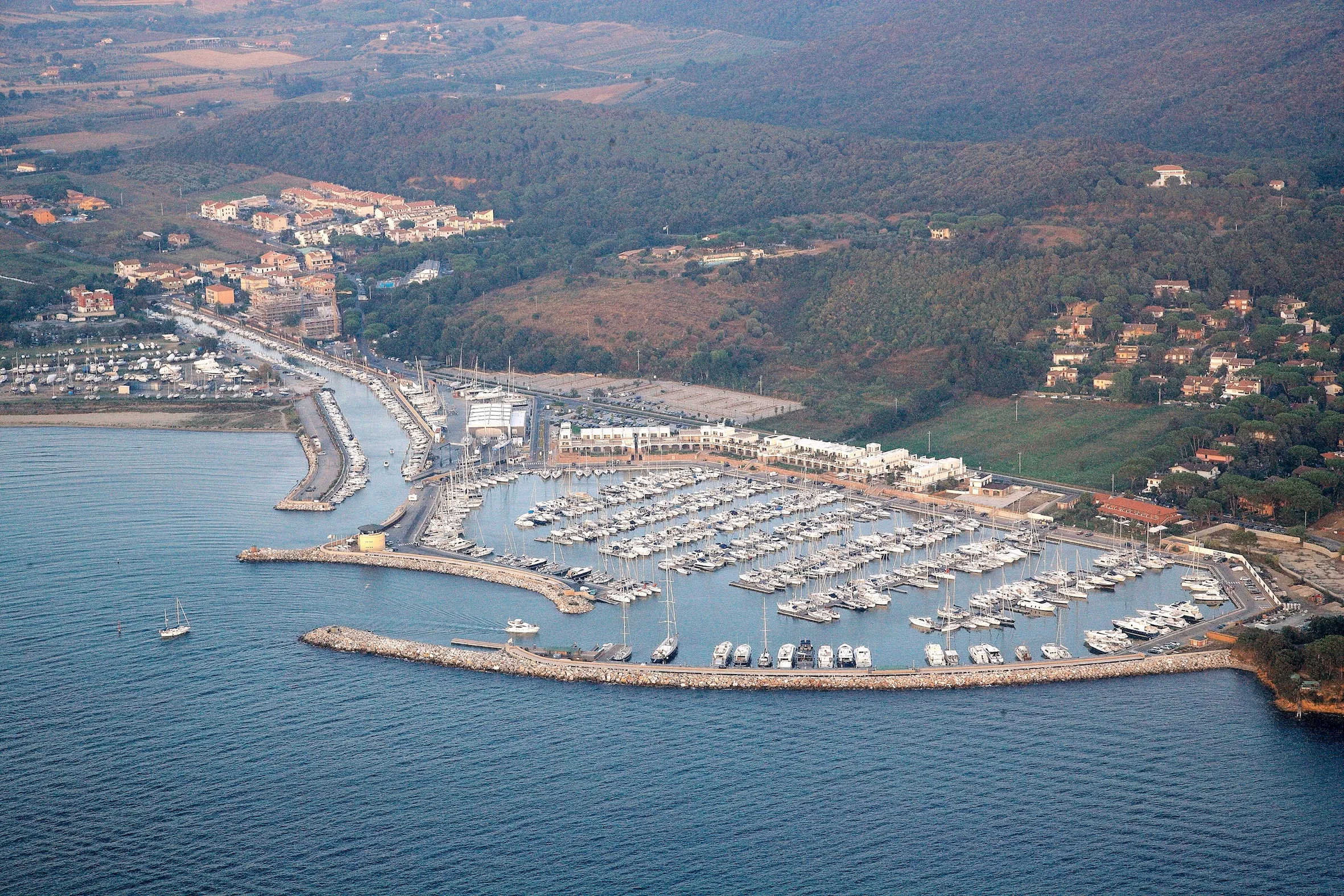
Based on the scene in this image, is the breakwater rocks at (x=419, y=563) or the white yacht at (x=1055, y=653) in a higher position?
the breakwater rocks at (x=419, y=563)

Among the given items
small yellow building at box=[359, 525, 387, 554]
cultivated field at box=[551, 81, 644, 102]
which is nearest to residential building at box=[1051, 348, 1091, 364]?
small yellow building at box=[359, 525, 387, 554]

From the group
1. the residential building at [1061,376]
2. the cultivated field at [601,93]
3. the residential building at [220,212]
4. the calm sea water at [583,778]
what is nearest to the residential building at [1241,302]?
the residential building at [1061,376]

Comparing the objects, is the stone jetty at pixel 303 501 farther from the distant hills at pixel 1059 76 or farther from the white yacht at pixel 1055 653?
the distant hills at pixel 1059 76

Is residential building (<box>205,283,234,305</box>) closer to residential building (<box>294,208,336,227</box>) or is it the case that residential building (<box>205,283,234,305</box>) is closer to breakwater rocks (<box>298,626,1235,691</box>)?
residential building (<box>294,208,336,227</box>)

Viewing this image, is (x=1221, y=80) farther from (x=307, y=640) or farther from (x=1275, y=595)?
→ (x=307, y=640)

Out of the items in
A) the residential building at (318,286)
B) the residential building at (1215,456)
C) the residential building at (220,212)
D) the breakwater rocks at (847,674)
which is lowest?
the breakwater rocks at (847,674)

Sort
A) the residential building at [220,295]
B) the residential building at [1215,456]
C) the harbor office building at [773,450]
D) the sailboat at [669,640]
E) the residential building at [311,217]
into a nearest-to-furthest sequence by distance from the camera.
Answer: the sailboat at [669,640], the residential building at [1215,456], the harbor office building at [773,450], the residential building at [220,295], the residential building at [311,217]

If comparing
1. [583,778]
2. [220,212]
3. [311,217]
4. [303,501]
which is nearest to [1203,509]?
[583,778]
